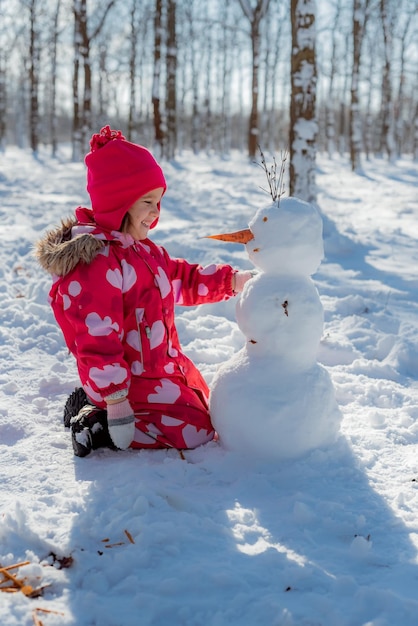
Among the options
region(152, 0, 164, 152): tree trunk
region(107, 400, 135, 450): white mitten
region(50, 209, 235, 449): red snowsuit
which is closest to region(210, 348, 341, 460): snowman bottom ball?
region(50, 209, 235, 449): red snowsuit

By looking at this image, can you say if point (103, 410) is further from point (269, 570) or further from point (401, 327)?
point (401, 327)

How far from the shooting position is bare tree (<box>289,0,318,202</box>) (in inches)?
246

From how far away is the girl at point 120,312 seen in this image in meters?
2.07

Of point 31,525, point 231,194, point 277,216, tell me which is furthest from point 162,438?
point 231,194

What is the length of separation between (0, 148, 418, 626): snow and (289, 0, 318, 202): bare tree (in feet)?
11.5

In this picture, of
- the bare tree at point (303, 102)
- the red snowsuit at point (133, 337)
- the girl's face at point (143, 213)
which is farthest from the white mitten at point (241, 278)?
the bare tree at point (303, 102)

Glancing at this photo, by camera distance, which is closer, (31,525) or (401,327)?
(31,525)

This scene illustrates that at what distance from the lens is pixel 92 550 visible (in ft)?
5.13

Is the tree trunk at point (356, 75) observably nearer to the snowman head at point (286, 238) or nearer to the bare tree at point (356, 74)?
the bare tree at point (356, 74)

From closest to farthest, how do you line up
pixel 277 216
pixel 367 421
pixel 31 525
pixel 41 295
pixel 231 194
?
1. pixel 31 525
2. pixel 277 216
3. pixel 367 421
4. pixel 41 295
5. pixel 231 194

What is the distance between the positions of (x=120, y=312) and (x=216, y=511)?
2.69 feet

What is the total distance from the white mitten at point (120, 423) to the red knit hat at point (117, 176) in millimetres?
727

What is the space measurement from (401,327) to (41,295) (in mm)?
2526

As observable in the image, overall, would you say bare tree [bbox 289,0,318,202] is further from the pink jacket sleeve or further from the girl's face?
the girl's face
